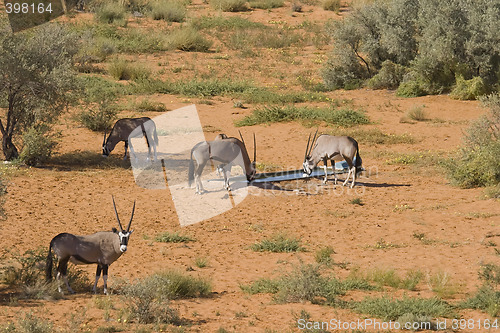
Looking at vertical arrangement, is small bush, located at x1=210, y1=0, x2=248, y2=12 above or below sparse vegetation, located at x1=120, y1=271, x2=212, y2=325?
above

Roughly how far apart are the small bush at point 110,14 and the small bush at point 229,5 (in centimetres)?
601

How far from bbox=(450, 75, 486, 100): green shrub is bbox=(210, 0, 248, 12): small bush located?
1739cm

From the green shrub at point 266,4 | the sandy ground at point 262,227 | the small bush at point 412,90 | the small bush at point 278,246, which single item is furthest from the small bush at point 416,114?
the green shrub at point 266,4

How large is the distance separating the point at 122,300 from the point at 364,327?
3337 millimetres

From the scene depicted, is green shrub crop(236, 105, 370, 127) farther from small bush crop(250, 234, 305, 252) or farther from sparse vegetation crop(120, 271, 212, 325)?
sparse vegetation crop(120, 271, 212, 325)

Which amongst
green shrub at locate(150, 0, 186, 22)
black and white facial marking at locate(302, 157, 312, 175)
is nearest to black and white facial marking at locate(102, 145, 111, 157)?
black and white facial marking at locate(302, 157, 312, 175)

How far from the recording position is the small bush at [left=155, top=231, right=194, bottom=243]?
13125 mm

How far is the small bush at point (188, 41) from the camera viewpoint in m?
31.7

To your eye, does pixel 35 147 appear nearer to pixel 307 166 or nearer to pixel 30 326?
pixel 307 166

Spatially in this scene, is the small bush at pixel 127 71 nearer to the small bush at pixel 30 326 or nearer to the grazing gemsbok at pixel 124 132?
the grazing gemsbok at pixel 124 132

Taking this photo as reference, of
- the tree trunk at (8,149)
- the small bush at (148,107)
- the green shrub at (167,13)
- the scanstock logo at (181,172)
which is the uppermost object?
the green shrub at (167,13)

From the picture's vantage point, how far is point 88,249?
9.68 meters

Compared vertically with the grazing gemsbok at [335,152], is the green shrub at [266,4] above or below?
above

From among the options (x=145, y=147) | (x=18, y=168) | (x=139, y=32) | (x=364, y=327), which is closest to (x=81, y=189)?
(x=18, y=168)
